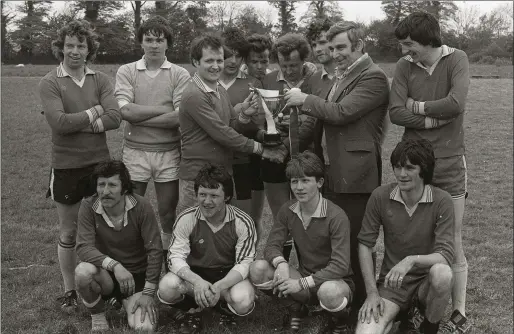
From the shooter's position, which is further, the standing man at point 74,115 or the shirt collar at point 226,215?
the standing man at point 74,115

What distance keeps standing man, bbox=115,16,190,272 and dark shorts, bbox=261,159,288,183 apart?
77 cm

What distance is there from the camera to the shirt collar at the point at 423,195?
4090 mm

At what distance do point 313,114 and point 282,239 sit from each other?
972 mm

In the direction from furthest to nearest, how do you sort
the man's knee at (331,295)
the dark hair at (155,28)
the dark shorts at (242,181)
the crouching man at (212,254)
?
the dark shorts at (242,181) < the dark hair at (155,28) < the crouching man at (212,254) < the man's knee at (331,295)

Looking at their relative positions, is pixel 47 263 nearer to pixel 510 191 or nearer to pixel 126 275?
pixel 126 275

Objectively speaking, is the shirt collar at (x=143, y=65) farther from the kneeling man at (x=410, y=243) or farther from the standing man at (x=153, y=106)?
the kneeling man at (x=410, y=243)

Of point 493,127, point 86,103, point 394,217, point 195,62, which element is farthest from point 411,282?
point 493,127

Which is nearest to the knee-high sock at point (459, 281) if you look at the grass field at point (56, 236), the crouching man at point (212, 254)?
the grass field at point (56, 236)

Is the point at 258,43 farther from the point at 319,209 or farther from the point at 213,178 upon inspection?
the point at 319,209

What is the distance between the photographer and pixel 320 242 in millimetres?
4316

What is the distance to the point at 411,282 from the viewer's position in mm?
4102

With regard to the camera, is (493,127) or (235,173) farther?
(493,127)

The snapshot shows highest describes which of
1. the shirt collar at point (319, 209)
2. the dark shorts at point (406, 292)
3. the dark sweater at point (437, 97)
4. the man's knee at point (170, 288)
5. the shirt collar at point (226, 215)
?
the dark sweater at point (437, 97)

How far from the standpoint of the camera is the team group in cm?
411
